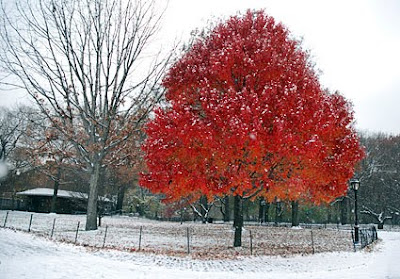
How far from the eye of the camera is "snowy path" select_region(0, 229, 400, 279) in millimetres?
9148

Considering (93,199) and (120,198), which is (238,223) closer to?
(93,199)

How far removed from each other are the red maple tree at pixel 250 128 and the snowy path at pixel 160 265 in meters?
3.01

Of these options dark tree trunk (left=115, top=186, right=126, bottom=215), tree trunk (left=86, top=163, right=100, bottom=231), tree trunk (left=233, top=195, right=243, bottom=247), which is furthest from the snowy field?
dark tree trunk (left=115, top=186, right=126, bottom=215)

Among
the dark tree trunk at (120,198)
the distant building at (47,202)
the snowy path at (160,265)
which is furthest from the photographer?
the dark tree trunk at (120,198)

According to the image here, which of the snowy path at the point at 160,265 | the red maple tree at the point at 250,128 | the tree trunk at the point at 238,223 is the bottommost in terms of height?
the snowy path at the point at 160,265

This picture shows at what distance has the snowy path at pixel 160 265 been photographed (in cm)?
915

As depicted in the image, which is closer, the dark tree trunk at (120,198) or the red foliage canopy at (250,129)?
the red foliage canopy at (250,129)

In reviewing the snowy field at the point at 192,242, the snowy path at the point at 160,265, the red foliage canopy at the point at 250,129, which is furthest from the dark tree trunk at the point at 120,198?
the snowy path at the point at 160,265

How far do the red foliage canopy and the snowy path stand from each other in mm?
3029

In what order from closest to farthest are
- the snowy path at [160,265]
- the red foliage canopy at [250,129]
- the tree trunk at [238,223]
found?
the snowy path at [160,265] < the red foliage canopy at [250,129] < the tree trunk at [238,223]

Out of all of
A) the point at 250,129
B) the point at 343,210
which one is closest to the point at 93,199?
the point at 250,129

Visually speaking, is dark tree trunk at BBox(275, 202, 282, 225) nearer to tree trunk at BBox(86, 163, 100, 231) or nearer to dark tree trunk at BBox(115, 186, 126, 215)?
dark tree trunk at BBox(115, 186, 126, 215)

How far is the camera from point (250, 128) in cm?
1308

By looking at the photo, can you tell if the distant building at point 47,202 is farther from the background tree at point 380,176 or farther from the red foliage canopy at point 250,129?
the background tree at point 380,176
